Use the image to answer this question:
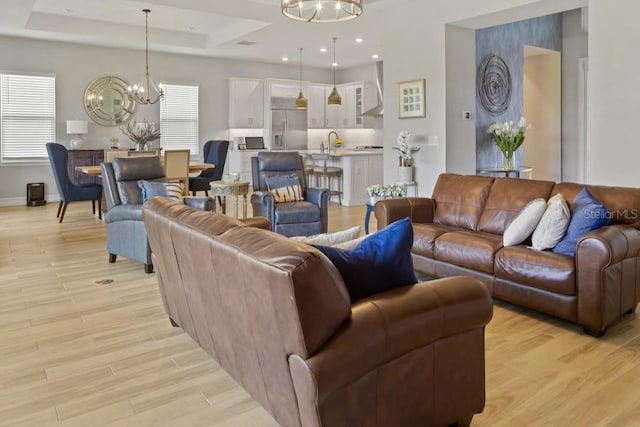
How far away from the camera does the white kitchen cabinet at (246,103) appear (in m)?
11.3

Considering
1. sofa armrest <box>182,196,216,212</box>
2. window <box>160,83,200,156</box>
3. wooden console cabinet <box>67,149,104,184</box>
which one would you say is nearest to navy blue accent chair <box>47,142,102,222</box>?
wooden console cabinet <box>67,149,104,184</box>

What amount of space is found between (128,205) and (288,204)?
1.78 meters

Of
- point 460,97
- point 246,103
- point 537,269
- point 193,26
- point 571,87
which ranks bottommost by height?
point 537,269

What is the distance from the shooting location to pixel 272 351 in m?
1.76

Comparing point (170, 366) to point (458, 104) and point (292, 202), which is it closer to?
point (292, 202)

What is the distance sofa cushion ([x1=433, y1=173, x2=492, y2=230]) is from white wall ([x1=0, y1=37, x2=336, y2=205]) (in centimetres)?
749

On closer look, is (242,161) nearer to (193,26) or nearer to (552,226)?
(193,26)

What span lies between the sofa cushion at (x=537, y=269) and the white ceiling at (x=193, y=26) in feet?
14.2

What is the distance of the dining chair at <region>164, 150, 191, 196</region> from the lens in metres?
7.11

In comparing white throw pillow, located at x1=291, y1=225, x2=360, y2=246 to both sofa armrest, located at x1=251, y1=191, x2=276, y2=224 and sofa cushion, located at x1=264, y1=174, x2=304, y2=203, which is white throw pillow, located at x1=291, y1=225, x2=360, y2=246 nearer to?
sofa armrest, located at x1=251, y1=191, x2=276, y2=224

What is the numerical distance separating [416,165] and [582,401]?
460cm

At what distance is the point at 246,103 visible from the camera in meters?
11.5

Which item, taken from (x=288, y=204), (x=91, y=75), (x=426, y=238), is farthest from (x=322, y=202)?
(x=91, y=75)

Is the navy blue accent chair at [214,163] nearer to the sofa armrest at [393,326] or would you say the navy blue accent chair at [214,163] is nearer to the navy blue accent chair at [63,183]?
the navy blue accent chair at [63,183]
